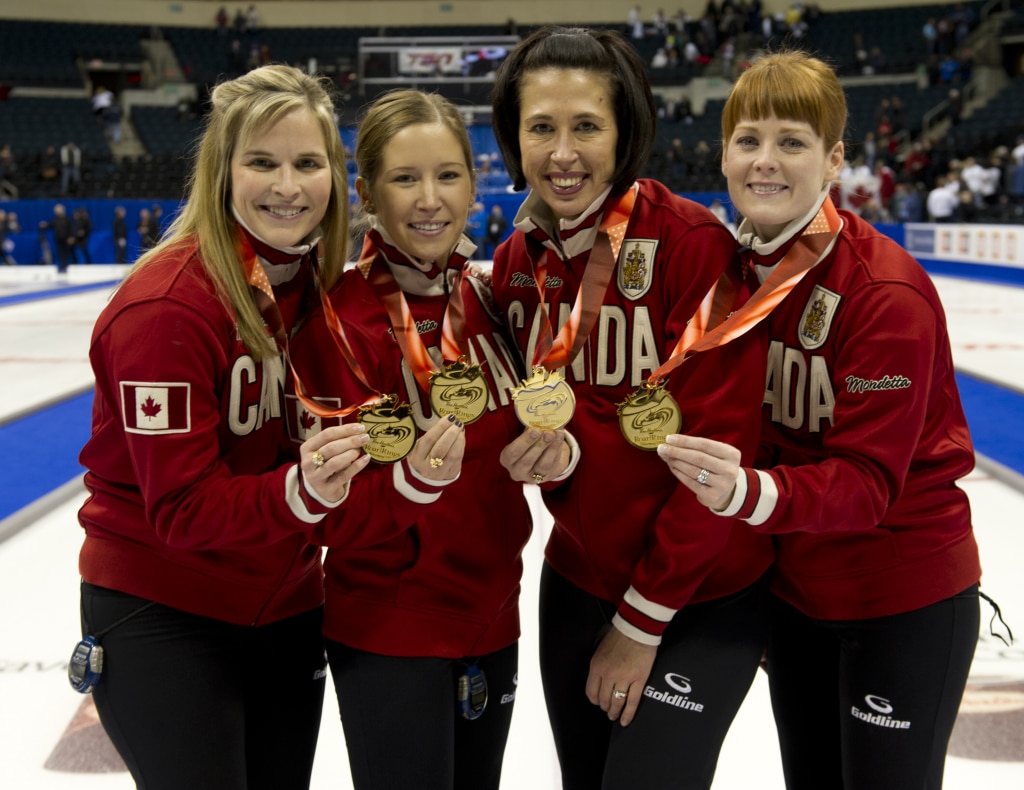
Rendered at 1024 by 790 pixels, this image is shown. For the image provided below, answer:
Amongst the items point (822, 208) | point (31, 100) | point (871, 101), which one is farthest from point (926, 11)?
point (822, 208)

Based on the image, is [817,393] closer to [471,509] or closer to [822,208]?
[822,208]

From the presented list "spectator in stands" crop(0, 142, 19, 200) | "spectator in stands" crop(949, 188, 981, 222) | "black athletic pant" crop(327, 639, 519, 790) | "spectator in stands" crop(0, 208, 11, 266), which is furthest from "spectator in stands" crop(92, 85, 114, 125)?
"black athletic pant" crop(327, 639, 519, 790)

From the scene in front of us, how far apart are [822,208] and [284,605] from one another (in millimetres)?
1279

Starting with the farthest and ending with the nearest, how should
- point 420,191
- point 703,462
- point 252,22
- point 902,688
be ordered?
1. point 252,22
2. point 420,191
3. point 902,688
4. point 703,462

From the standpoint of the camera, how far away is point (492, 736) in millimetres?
1886

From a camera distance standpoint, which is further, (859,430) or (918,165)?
(918,165)

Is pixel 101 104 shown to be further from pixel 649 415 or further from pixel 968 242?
pixel 649 415

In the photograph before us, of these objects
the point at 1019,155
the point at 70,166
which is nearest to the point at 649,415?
the point at 1019,155

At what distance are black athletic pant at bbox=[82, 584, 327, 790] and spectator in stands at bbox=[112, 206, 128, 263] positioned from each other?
1907 centimetres

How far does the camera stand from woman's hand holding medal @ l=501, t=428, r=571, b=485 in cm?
163

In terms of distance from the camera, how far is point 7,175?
2156 cm

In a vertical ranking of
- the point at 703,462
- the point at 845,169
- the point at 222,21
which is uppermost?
the point at 222,21

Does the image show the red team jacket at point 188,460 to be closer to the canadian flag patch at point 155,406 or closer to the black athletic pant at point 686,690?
the canadian flag patch at point 155,406

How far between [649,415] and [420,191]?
67cm
